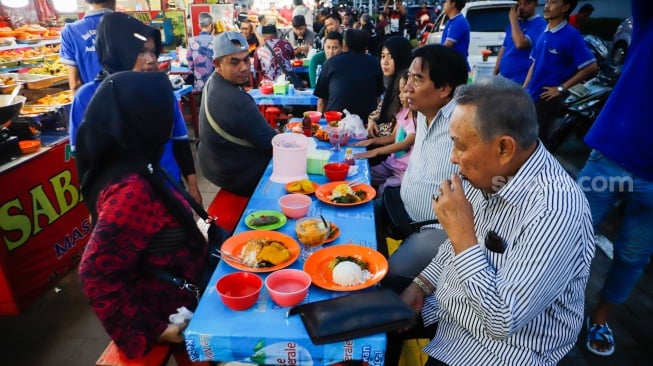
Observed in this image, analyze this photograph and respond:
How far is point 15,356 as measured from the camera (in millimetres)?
2615

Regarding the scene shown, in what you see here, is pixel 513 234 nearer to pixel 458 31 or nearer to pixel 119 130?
pixel 119 130

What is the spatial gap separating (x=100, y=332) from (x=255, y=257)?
1883mm

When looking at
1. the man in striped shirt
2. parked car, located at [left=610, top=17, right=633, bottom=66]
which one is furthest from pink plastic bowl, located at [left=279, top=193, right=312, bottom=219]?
parked car, located at [left=610, top=17, right=633, bottom=66]

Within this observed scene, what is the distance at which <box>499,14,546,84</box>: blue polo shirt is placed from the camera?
16.3 ft

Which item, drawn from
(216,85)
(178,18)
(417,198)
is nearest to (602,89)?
(417,198)

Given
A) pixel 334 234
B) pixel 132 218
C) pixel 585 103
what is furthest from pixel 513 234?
pixel 585 103

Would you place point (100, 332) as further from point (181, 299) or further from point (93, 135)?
point (93, 135)

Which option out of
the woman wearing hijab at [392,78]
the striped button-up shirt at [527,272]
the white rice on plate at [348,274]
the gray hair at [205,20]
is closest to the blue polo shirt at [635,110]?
the striped button-up shirt at [527,272]

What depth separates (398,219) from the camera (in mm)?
2594

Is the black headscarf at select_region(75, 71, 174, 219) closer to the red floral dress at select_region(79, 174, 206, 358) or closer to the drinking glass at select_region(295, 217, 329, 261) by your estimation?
the red floral dress at select_region(79, 174, 206, 358)

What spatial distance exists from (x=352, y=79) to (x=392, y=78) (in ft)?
2.12

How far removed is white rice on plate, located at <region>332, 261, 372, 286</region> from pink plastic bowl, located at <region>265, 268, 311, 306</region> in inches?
5.1

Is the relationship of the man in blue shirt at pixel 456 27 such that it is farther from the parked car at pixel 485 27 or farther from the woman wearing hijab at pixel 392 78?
the woman wearing hijab at pixel 392 78

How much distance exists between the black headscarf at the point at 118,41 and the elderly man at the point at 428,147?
77.0 inches
